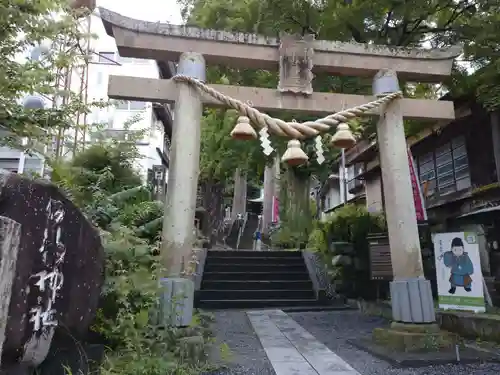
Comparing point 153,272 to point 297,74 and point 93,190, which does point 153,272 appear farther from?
point 297,74

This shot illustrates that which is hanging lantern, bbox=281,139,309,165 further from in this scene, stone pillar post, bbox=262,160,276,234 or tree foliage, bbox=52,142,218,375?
stone pillar post, bbox=262,160,276,234

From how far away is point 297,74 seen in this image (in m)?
6.44

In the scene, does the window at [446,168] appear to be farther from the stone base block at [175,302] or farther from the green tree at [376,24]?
the stone base block at [175,302]

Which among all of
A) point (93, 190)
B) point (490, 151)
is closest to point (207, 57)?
point (93, 190)

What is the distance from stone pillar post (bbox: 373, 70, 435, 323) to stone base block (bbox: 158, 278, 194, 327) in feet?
11.1

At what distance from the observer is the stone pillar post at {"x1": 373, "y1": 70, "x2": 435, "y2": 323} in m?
5.88

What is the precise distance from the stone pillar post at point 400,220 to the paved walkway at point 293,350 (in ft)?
4.95

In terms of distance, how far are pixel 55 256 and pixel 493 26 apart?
8211mm

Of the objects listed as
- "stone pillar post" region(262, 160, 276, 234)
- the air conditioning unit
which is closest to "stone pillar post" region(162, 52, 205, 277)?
the air conditioning unit

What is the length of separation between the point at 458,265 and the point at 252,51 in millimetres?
5639

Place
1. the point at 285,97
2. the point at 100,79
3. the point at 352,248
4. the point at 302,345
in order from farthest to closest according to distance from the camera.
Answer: the point at 100,79 < the point at 352,248 < the point at 285,97 < the point at 302,345

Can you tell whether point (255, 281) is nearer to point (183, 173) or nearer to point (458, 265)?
point (458, 265)

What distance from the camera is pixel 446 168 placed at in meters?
11.1

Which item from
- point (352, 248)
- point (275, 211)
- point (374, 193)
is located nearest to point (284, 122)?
point (352, 248)
